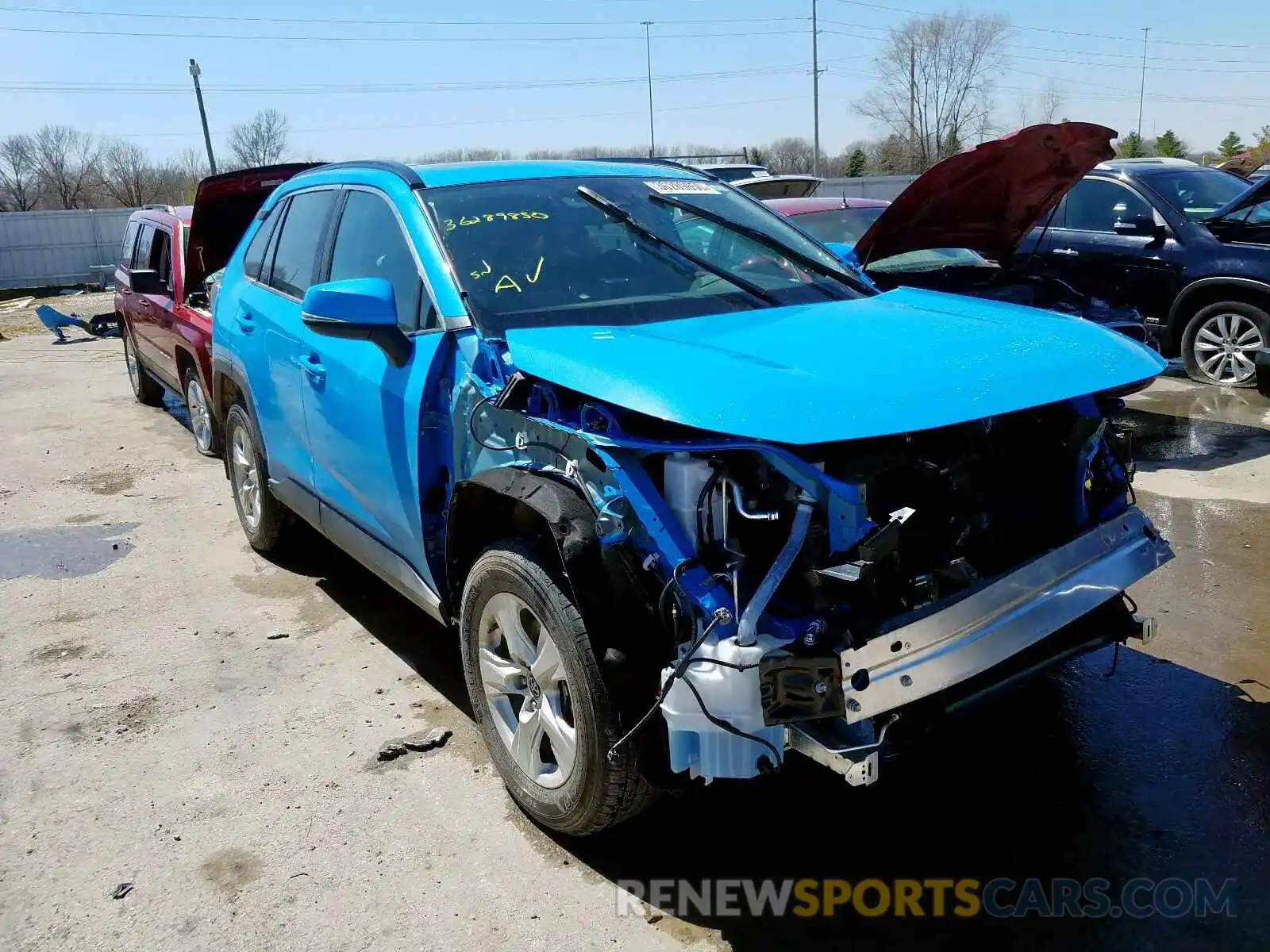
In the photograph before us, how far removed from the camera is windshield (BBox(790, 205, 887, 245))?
8.48m

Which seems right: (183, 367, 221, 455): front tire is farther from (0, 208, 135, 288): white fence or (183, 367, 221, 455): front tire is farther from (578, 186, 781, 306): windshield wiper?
(0, 208, 135, 288): white fence

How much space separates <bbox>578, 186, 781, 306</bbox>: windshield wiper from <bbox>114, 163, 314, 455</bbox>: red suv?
12.4 feet

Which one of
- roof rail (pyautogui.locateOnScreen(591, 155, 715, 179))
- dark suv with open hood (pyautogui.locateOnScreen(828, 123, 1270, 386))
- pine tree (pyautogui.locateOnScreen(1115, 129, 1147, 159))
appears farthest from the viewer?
pine tree (pyautogui.locateOnScreen(1115, 129, 1147, 159))

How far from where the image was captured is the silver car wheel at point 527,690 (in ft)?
9.32

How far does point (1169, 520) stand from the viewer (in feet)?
18.2

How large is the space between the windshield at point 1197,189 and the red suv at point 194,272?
23.7 feet

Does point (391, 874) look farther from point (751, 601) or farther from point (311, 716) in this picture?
point (751, 601)

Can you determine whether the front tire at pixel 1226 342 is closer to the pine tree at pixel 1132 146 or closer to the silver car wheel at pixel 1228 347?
the silver car wheel at pixel 1228 347

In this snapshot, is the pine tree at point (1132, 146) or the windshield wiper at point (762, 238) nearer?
the windshield wiper at point (762, 238)

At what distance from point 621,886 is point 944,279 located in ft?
17.8

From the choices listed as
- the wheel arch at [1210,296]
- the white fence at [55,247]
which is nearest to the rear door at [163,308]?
the wheel arch at [1210,296]

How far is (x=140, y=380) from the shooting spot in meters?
10.4

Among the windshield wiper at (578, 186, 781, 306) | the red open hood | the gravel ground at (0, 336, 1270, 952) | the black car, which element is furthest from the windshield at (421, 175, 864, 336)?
the black car

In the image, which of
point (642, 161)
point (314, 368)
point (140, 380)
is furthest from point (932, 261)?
point (140, 380)
